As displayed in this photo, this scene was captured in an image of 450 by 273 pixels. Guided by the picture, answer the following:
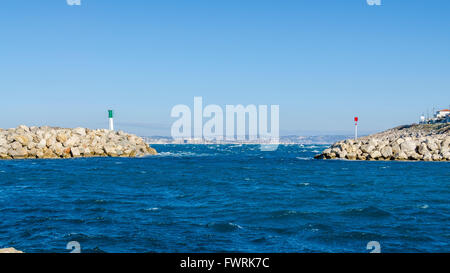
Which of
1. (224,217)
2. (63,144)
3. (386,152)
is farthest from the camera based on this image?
(63,144)

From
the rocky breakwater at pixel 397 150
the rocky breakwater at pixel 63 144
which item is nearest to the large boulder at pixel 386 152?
the rocky breakwater at pixel 397 150

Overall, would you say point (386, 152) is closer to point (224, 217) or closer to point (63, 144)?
point (224, 217)

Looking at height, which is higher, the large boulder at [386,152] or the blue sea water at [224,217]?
the blue sea water at [224,217]

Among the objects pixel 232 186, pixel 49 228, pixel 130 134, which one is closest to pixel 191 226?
pixel 49 228

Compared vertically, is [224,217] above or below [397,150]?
above

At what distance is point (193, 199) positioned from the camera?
67.3 ft

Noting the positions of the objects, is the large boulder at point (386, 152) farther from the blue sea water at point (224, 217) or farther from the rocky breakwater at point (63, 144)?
the rocky breakwater at point (63, 144)

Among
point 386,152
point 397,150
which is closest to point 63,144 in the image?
point 386,152

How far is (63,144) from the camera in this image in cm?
5941

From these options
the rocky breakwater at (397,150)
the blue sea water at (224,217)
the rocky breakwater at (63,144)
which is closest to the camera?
the blue sea water at (224,217)

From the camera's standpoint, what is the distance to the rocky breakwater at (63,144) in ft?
183
